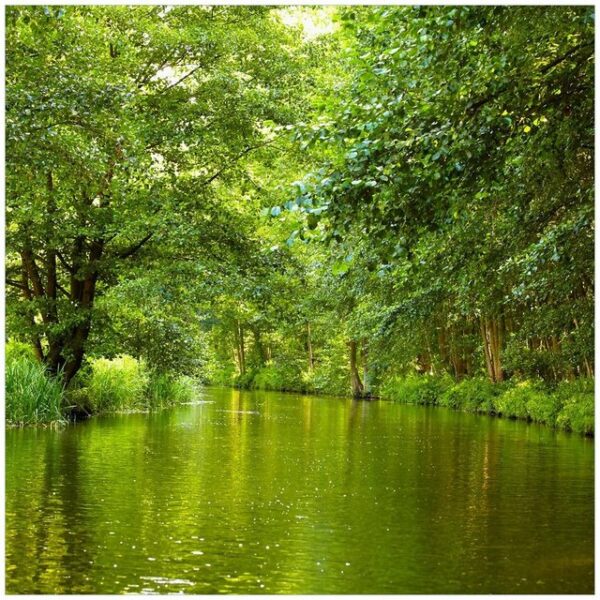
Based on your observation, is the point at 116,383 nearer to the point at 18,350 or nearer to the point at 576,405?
the point at 18,350

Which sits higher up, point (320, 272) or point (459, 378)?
point (320, 272)

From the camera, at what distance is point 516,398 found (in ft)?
93.1

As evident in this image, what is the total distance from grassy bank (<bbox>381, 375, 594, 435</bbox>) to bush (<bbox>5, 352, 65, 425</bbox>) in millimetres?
12103

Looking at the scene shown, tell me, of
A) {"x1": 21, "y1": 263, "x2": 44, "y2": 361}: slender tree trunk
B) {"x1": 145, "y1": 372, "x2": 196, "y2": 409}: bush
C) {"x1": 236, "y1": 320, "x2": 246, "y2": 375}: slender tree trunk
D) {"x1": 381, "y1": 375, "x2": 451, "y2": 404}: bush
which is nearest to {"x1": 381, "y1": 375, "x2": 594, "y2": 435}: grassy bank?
{"x1": 381, "y1": 375, "x2": 451, "y2": 404}: bush

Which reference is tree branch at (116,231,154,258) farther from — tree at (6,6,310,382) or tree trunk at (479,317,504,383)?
tree trunk at (479,317,504,383)

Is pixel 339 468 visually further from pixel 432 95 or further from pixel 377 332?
pixel 377 332

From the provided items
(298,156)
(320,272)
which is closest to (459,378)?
(320,272)

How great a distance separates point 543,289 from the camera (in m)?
17.3

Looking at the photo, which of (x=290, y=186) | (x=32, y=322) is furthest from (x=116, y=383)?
(x=290, y=186)

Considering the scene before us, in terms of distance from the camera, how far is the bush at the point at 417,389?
128ft

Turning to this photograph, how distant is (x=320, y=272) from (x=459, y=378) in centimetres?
1002

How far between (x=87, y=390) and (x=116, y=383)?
6.00 feet

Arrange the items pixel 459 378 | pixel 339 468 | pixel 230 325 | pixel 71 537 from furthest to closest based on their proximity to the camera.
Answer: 1. pixel 230 325
2. pixel 459 378
3. pixel 339 468
4. pixel 71 537

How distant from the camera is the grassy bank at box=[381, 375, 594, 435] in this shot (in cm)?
2318
